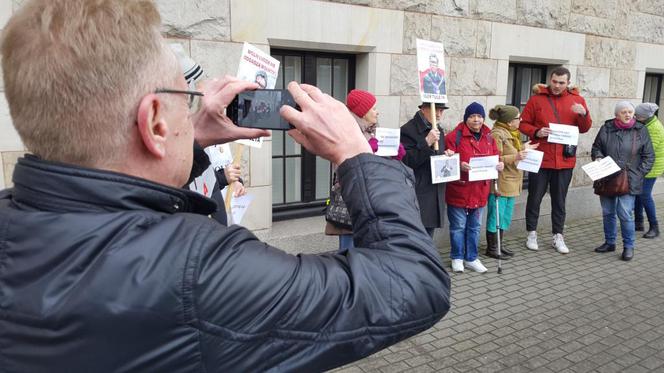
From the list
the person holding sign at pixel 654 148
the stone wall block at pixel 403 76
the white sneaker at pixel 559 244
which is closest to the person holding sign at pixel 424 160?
the stone wall block at pixel 403 76

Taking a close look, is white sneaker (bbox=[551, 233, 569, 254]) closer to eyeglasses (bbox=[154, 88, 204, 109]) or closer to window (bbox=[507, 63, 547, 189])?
window (bbox=[507, 63, 547, 189])

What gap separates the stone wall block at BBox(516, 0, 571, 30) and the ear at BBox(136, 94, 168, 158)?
731cm

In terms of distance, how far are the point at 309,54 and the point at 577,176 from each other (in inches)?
214

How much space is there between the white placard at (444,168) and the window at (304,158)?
4.63 ft

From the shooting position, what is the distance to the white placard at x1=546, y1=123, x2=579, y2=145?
6.75 metres

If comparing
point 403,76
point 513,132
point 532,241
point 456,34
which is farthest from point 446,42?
point 532,241

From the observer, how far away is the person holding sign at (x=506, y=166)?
650 cm

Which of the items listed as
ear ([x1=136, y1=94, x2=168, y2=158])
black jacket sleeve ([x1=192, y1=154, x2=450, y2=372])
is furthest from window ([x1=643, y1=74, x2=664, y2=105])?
ear ([x1=136, y1=94, x2=168, y2=158])

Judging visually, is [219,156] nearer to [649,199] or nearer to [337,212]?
[337,212]

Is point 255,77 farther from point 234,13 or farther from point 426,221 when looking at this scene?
point 426,221

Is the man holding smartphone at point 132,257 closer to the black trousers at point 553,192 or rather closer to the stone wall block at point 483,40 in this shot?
the stone wall block at point 483,40

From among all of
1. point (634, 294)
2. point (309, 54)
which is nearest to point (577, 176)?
point (634, 294)

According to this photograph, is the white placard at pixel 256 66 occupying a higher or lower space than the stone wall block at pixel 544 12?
lower

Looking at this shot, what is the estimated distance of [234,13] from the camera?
498 centimetres
